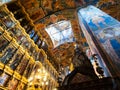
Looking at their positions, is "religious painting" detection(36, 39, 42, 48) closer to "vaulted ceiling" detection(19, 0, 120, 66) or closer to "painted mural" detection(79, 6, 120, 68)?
"vaulted ceiling" detection(19, 0, 120, 66)

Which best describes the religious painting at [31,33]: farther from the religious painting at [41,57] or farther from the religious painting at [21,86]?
the religious painting at [21,86]

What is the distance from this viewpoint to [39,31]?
13.0 m

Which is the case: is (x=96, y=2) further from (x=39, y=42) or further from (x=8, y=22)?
(x=8, y=22)

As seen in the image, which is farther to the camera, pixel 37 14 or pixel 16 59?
pixel 37 14

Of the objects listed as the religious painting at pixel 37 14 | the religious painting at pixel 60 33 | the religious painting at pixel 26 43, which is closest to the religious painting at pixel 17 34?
the religious painting at pixel 26 43

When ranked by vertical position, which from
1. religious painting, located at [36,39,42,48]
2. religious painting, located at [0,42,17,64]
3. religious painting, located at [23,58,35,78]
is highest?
religious painting, located at [0,42,17,64]

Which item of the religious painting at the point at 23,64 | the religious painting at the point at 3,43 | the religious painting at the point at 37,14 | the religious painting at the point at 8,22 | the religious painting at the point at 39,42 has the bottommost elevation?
the religious painting at the point at 39,42

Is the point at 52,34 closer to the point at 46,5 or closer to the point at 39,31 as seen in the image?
the point at 39,31

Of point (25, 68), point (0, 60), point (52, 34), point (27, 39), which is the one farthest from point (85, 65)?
point (52, 34)

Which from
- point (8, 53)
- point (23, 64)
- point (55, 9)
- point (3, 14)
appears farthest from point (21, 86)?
point (55, 9)

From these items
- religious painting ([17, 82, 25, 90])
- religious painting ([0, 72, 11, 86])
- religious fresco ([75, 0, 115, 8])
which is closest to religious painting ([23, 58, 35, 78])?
religious painting ([17, 82, 25, 90])

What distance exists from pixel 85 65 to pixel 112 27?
1.72m

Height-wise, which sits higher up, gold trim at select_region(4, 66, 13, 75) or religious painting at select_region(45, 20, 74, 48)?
gold trim at select_region(4, 66, 13, 75)

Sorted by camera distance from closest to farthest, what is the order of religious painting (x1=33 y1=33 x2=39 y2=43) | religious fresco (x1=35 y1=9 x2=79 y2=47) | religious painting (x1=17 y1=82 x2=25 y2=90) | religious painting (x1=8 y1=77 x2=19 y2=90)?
1. religious painting (x1=8 y1=77 x2=19 y2=90)
2. religious painting (x1=17 y1=82 x2=25 y2=90)
3. religious painting (x1=33 y1=33 x2=39 y2=43)
4. religious fresco (x1=35 y1=9 x2=79 y2=47)
